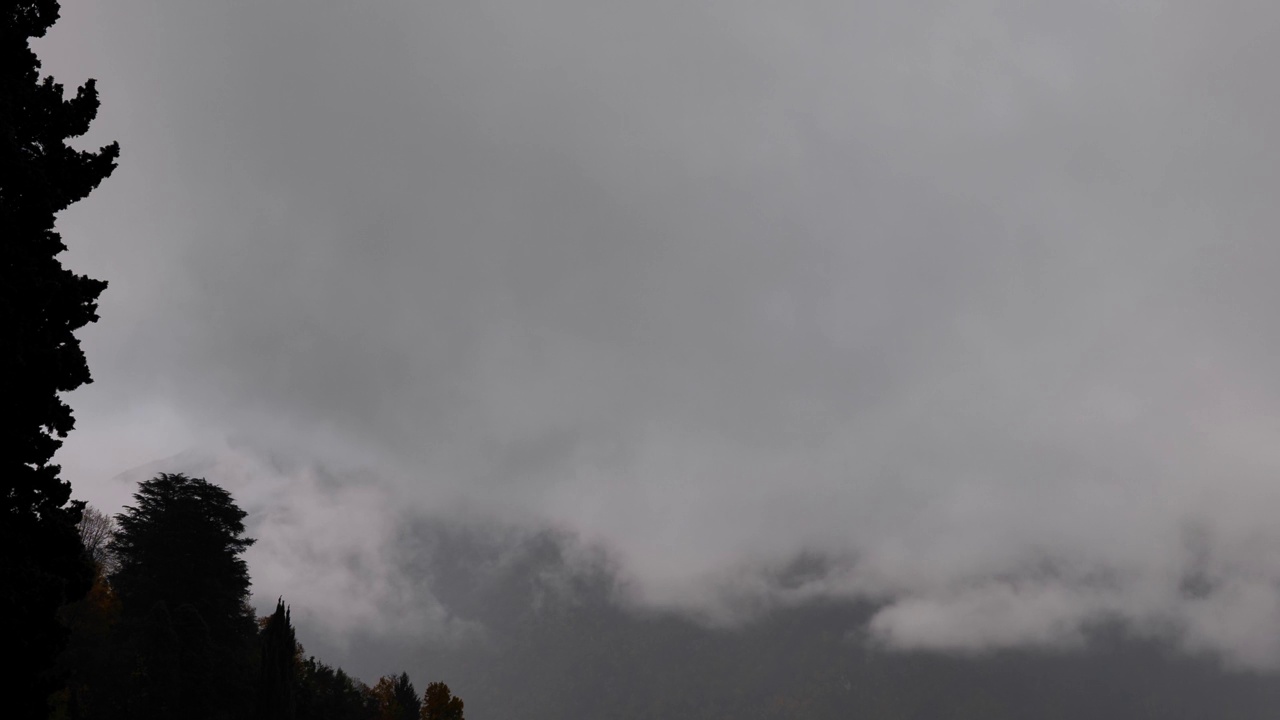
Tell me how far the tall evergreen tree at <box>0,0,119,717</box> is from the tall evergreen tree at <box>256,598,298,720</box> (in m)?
45.9

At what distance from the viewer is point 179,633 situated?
58500mm

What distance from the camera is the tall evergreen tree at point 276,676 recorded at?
61625 mm

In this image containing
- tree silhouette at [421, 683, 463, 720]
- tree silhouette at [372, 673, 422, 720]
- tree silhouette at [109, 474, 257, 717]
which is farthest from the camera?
tree silhouette at [421, 683, 463, 720]

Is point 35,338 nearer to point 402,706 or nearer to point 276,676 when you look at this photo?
point 276,676

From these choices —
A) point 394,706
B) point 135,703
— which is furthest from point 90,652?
point 394,706

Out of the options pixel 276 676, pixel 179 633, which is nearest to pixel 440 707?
pixel 276 676

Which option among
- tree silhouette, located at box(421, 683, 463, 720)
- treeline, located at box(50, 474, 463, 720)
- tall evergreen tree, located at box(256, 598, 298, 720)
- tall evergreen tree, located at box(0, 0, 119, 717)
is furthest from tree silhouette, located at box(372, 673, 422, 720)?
tall evergreen tree, located at box(0, 0, 119, 717)

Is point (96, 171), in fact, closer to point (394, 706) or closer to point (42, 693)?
→ point (42, 693)

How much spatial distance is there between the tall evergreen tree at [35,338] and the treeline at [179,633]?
38.9 metres

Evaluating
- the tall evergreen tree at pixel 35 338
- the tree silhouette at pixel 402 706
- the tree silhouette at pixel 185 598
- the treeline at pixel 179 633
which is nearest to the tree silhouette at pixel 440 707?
the tree silhouette at pixel 402 706

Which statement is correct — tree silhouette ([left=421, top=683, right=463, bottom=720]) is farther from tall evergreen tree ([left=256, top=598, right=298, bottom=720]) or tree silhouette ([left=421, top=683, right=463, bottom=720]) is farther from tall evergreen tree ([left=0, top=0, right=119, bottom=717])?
tall evergreen tree ([left=0, top=0, right=119, bottom=717])

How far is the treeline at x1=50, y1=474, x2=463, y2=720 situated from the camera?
56.2 meters

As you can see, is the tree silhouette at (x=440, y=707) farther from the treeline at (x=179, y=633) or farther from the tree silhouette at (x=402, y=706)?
the treeline at (x=179, y=633)

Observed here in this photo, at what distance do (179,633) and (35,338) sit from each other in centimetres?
4663
